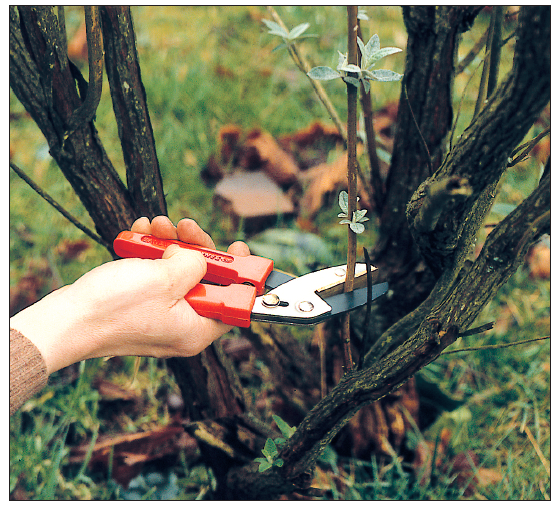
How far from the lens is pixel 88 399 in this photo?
1604mm

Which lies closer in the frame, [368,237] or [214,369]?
[214,369]

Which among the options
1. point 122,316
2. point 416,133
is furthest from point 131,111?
point 416,133

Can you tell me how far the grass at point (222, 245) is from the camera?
4.73 ft

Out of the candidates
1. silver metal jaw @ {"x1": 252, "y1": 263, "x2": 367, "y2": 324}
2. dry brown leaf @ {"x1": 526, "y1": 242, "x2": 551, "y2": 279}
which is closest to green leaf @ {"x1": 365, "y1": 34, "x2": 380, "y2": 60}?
silver metal jaw @ {"x1": 252, "y1": 263, "x2": 367, "y2": 324}

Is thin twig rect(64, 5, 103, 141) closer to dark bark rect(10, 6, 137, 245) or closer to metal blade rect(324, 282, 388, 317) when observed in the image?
dark bark rect(10, 6, 137, 245)

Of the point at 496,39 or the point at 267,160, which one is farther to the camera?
the point at 267,160

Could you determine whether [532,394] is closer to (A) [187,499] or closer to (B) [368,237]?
(B) [368,237]

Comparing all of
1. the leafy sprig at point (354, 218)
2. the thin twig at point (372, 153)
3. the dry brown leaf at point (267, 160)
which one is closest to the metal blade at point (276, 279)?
the leafy sprig at point (354, 218)

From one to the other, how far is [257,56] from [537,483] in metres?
2.43

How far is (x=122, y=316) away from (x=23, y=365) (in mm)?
198

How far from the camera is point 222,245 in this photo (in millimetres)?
2039

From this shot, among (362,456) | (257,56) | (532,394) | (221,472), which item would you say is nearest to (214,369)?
(221,472)

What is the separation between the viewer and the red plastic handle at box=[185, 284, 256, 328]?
1069mm

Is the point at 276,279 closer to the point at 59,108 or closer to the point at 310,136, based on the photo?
the point at 59,108
